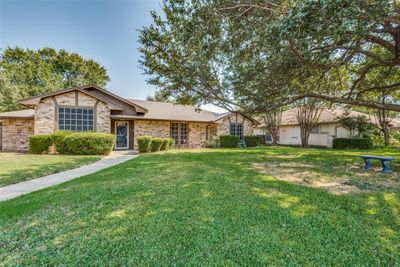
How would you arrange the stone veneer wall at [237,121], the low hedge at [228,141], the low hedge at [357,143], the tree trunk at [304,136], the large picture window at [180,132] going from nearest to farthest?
the low hedge at [357,143] → the large picture window at [180,132] → the low hedge at [228,141] → the stone veneer wall at [237,121] → the tree trunk at [304,136]

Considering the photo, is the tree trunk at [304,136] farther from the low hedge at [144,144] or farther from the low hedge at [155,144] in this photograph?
the low hedge at [144,144]

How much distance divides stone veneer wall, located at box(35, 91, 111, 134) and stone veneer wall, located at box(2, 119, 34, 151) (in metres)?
1.82

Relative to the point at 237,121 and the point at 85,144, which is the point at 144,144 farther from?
the point at 237,121

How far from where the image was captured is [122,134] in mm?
17094

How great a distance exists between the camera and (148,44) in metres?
9.47

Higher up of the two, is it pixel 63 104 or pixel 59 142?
pixel 63 104

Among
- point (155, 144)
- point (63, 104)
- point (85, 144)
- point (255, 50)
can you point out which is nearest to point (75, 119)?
point (63, 104)

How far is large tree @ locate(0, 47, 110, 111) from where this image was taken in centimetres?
2384

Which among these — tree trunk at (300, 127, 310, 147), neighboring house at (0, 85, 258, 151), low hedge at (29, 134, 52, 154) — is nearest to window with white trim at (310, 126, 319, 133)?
tree trunk at (300, 127, 310, 147)

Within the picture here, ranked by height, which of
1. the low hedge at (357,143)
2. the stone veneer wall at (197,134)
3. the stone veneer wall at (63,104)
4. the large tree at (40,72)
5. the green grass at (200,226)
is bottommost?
the green grass at (200,226)

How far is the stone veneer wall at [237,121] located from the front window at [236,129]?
34cm

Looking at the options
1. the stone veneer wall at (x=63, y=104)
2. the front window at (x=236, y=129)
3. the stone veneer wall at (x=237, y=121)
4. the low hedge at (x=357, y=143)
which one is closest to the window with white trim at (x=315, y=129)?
the low hedge at (x=357, y=143)

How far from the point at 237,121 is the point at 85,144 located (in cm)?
1376

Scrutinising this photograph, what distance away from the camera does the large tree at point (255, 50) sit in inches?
214
